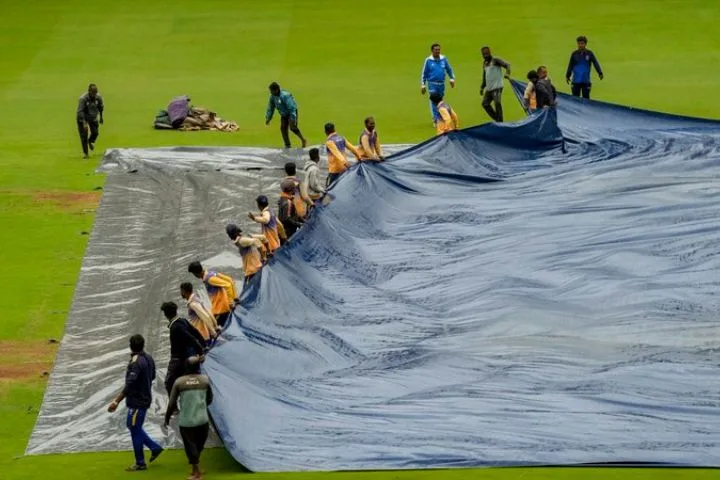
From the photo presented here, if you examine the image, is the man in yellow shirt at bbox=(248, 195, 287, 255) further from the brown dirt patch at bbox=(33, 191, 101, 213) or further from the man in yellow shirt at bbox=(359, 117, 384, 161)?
the brown dirt patch at bbox=(33, 191, 101, 213)

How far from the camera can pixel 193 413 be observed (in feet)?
54.3

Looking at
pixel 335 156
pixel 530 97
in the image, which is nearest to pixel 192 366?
pixel 335 156

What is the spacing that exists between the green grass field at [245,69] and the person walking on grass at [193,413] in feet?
22.2

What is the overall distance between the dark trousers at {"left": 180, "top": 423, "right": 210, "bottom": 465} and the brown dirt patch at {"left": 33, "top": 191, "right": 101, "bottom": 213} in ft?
41.5

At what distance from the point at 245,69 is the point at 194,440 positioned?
24.5 meters

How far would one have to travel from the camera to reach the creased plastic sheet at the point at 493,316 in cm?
1708

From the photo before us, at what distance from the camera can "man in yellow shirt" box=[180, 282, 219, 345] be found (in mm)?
19000

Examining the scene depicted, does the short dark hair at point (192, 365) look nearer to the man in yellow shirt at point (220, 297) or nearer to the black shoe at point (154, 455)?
the black shoe at point (154, 455)

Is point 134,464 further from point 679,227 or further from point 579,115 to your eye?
point 579,115

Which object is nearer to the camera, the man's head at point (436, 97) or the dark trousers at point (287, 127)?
the dark trousers at point (287, 127)

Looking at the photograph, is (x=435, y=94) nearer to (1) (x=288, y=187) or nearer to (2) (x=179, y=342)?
(1) (x=288, y=187)

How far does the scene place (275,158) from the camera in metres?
30.6

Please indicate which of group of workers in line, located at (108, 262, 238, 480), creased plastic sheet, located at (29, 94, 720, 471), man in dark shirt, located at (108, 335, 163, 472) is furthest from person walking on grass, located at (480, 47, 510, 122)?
man in dark shirt, located at (108, 335, 163, 472)

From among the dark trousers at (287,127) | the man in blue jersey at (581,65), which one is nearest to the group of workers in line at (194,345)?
the dark trousers at (287,127)
